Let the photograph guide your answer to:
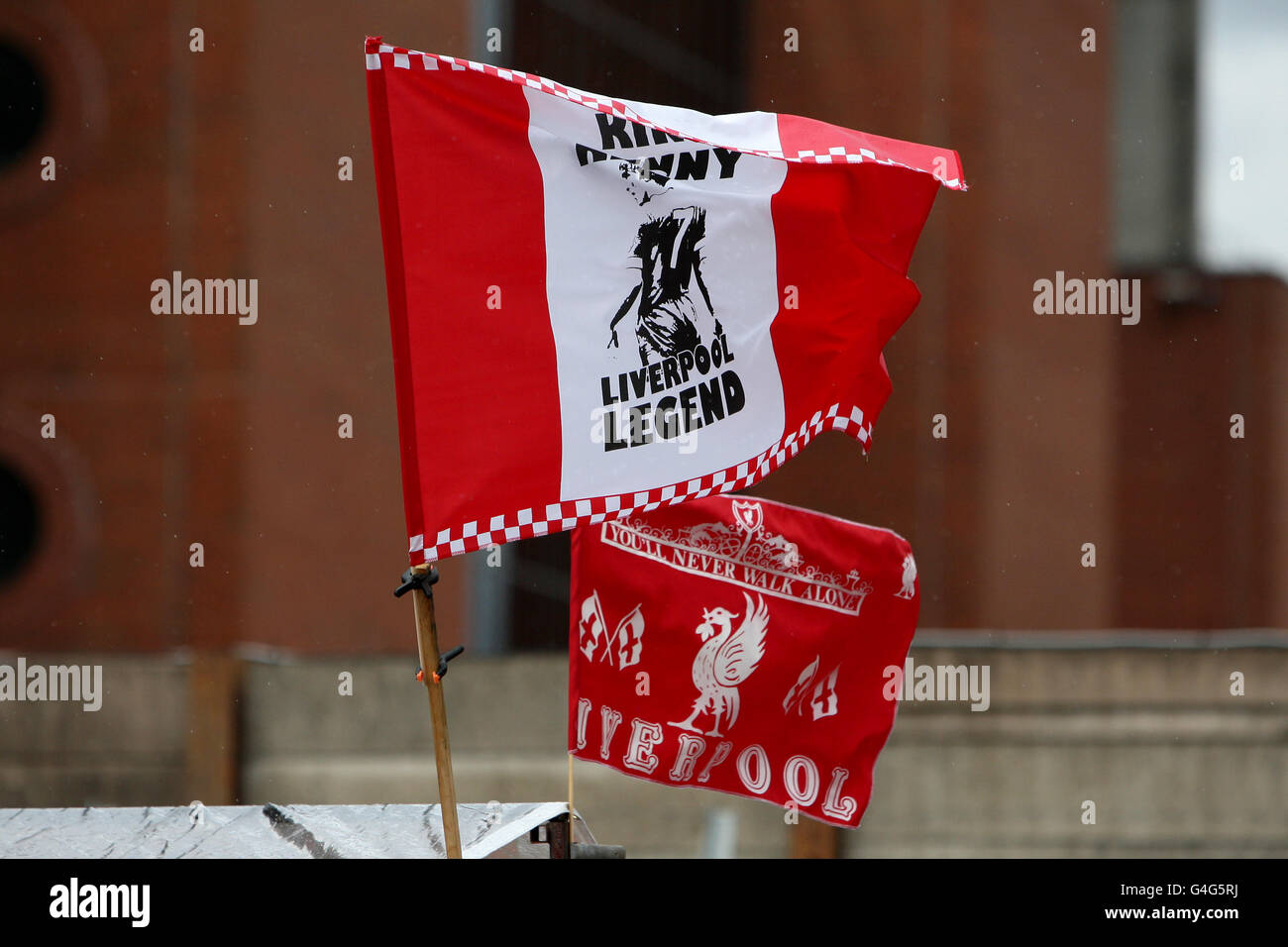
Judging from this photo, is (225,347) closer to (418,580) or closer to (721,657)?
(721,657)

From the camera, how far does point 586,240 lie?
5.80 meters

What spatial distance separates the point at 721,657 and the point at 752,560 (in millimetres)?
460

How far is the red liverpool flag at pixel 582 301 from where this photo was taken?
5473mm

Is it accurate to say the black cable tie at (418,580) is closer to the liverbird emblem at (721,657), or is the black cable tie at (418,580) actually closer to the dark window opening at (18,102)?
the liverbird emblem at (721,657)

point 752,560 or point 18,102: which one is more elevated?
point 18,102

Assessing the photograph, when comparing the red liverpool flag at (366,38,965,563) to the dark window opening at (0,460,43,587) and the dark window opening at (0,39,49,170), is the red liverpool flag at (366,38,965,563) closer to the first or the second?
the dark window opening at (0,460,43,587)

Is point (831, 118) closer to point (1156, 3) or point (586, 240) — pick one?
point (1156, 3)

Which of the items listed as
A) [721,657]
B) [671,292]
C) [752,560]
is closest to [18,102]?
[752,560]

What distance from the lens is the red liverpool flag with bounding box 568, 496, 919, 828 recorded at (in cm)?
732

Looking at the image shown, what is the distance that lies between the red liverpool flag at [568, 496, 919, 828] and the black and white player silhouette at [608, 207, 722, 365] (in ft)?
5.17

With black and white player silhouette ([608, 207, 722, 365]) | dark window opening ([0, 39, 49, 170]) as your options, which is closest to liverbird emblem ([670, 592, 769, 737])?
black and white player silhouette ([608, 207, 722, 365])

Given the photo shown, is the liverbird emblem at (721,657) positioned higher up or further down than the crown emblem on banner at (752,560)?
further down

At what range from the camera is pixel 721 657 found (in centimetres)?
734

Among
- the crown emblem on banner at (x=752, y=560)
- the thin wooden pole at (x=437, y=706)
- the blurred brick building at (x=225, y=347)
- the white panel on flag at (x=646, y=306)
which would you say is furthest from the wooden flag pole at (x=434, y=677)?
the blurred brick building at (x=225, y=347)
